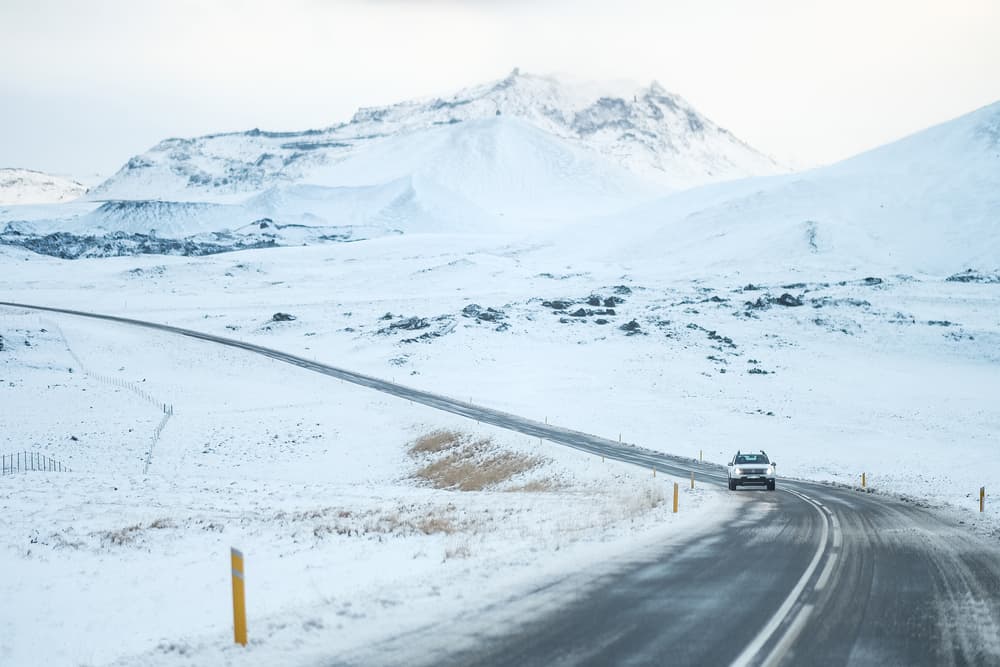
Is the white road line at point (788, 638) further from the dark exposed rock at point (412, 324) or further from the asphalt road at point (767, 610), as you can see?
the dark exposed rock at point (412, 324)

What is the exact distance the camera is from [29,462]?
4153 centimetres

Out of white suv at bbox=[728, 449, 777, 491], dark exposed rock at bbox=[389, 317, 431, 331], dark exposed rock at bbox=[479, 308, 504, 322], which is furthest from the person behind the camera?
dark exposed rock at bbox=[479, 308, 504, 322]

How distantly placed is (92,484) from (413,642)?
27134mm

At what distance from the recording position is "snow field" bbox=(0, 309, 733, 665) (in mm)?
11391

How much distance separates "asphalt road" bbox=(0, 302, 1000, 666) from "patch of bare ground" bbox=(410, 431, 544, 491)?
2200cm

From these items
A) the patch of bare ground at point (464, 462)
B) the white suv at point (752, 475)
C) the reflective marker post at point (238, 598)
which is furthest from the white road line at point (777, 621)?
the patch of bare ground at point (464, 462)

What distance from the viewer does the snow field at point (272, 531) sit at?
11.4 meters

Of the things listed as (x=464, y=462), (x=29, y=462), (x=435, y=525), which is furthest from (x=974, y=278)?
(x=435, y=525)

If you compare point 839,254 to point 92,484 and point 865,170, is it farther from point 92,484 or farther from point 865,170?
point 92,484

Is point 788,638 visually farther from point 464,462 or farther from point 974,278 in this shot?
point 974,278

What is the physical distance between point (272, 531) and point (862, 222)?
553 ft

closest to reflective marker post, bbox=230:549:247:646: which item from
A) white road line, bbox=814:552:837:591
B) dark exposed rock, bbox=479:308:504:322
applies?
white road line, bbox=814:552:837:591

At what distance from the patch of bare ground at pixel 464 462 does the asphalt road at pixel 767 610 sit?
866 inches

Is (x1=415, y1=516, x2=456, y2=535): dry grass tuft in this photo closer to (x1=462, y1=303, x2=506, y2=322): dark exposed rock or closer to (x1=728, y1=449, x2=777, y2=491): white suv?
(x1=728, y1=449, x2=777, y2=491): white suv
